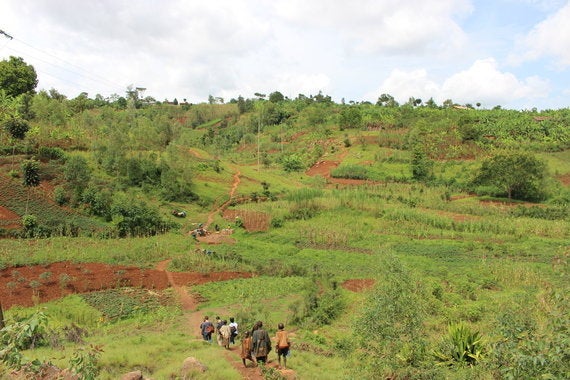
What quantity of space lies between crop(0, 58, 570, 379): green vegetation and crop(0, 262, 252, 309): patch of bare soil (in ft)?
0.81

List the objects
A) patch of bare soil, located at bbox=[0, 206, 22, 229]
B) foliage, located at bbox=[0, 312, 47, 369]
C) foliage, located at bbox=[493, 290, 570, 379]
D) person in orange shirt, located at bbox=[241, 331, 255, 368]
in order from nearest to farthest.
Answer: foliage, located at bbox=[0, 312, 47, 369] → foliage, located at bbox=[493, 290, 570, 379] → person in orange shirt, located at bbox=[241, 331, 255, 368] → patch of bare soil, located at bbox=[0, 206, 22, 229]

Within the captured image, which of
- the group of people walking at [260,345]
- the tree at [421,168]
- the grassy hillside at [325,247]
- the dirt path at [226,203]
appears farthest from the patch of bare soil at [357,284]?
the tree at [421,168]

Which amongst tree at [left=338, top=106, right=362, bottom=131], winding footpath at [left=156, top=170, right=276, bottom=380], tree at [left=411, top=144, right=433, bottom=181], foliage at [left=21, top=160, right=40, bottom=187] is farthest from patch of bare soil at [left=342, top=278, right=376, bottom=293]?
tree at [left=338, top=106, right=362, bottom=131]

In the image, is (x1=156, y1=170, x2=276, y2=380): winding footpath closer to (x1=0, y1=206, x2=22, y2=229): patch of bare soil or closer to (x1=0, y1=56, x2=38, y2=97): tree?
(x1=0, y1=206, x2=22, y2=229): patch of bare soil

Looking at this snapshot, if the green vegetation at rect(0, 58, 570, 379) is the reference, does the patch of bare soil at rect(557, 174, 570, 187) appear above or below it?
above

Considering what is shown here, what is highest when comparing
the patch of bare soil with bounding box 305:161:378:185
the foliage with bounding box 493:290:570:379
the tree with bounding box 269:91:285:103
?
the tree with bounding box 269:91:285:103

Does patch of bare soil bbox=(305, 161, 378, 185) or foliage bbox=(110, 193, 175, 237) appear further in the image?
patch of bare soil bbox=(305, 161, 378, 185)

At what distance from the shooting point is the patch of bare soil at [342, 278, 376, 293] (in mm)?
21977

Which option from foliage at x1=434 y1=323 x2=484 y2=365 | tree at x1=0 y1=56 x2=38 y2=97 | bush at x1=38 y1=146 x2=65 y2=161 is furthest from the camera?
tree at x1=0 y1=56 x2=38 y2=97

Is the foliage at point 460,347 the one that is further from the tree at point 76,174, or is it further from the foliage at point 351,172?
the foliage at point 351,172

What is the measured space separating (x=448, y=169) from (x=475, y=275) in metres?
32.5

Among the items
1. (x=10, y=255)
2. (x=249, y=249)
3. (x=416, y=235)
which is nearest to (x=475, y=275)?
(x=416, y=235)

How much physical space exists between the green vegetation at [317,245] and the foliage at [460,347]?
0.04 m

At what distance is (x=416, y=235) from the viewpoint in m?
32.3
